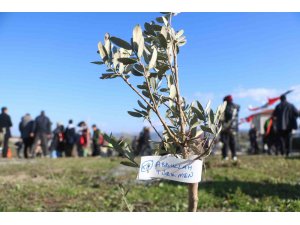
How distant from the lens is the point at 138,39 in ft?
6.29

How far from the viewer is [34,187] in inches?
287

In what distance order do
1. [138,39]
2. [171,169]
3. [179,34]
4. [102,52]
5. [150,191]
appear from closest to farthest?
[138,39] → [102,52] → [171,169] → [179,34] → [150,191]

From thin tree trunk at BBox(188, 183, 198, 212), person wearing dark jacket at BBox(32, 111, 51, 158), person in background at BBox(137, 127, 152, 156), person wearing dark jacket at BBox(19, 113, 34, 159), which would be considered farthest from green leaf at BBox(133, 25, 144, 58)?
person in background at BBox(137, 127, 152, 156)

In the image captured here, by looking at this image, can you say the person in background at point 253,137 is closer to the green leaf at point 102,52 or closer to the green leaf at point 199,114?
the green leaf at point 199,114

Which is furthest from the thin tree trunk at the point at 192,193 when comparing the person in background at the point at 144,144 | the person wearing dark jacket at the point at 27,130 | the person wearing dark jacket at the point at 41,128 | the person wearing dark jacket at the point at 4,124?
the person in background at the point at 144,144

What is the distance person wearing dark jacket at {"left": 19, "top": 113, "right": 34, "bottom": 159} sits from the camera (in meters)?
15.4

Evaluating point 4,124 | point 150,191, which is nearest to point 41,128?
point 4,124

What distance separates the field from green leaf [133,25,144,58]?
265 cm

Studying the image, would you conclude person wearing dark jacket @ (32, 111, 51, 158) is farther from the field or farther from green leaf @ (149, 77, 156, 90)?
green leaf @ (149, 77, 156, 90)

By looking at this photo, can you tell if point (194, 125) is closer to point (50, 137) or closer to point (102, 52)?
point (102, 52)

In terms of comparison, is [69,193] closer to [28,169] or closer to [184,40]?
[28,169]

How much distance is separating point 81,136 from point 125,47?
1636cm

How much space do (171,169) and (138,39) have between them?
671 millimetres

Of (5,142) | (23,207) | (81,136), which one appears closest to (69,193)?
(23,207)
